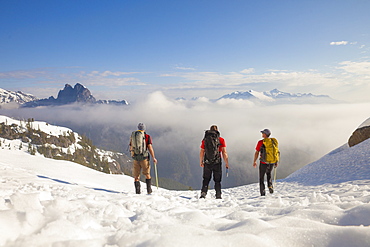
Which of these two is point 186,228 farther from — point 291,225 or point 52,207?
point 52,207

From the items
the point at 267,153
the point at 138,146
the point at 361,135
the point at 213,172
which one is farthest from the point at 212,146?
the point at 361,135

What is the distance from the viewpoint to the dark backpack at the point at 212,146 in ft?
30.8

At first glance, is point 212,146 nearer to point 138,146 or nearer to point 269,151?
point 269,151

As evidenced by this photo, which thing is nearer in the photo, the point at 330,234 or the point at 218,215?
the point at 330,234

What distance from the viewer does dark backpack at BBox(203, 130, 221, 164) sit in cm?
939

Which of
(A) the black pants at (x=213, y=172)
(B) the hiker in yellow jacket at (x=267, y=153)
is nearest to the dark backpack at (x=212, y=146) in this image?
(A) the black pants at (x=213, y=172)

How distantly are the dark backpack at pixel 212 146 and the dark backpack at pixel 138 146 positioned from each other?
307 centimetres

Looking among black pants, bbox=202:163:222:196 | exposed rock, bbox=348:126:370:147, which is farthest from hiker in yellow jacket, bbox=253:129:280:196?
exposed rock, bbox=348:126:370:147

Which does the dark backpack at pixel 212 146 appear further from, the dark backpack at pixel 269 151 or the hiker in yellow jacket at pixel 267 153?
the dark backpack at pixel 269 151

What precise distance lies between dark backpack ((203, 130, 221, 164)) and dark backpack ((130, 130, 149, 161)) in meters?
3.07

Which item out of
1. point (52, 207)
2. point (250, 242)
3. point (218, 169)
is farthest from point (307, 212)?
point (218, 169)

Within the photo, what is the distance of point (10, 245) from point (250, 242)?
9.50 feet

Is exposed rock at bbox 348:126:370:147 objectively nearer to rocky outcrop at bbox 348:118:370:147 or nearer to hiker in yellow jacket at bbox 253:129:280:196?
rocky outcrop at bbox 348:118:370:147

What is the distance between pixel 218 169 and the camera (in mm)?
9641
